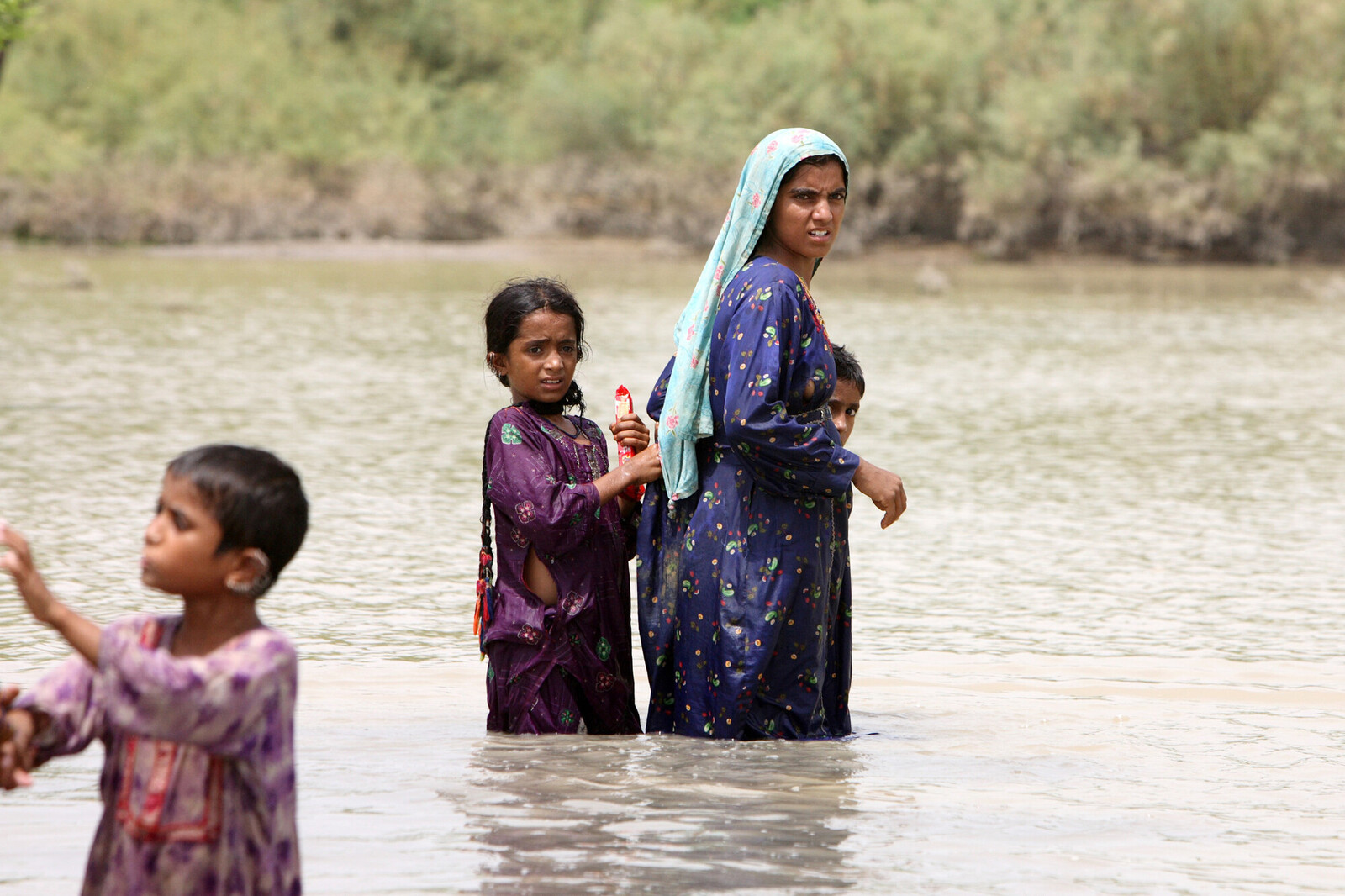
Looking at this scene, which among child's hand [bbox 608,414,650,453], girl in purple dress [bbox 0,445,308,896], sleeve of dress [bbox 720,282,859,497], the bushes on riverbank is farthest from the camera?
the bushes on riverbank

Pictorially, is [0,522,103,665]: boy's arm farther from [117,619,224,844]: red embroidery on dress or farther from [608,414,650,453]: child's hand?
[608,414,650,453]: child's hand

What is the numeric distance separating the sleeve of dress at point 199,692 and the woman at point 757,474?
5.20 feet

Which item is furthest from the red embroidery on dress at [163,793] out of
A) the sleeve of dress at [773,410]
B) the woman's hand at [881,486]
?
the woman's hand at [881,486]

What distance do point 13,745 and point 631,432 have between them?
6.16 feet

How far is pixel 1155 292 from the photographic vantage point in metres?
27.2

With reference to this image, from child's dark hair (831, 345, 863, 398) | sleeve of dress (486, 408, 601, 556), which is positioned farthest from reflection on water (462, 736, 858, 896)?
child's dark hair (831, 345, 863, 398)

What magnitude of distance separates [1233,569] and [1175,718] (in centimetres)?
258

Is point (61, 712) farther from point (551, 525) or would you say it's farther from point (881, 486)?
point (881, 486)

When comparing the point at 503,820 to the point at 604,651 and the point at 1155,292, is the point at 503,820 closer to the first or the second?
the point at 604,651

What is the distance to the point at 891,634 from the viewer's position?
597 cm

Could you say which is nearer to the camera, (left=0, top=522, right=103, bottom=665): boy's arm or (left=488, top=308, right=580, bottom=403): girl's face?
(left=0, top=522, right=103, bottom=665): boy's arm

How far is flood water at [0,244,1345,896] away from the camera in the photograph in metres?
3.38

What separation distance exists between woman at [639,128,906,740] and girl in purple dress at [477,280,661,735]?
12cm

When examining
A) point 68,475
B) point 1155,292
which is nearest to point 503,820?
point 68,475
